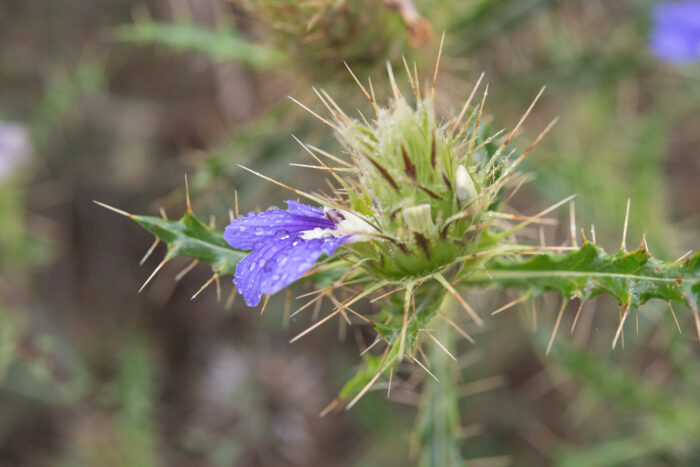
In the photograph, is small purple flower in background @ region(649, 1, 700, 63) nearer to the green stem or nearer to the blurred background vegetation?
the blurred background vegetation

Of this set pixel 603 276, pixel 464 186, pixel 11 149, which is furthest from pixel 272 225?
pixel 11 149

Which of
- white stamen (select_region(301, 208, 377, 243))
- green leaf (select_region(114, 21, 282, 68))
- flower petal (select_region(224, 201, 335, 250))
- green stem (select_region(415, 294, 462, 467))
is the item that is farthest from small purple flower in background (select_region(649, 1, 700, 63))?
flower petal (select_region(224, 201, 335, 250))

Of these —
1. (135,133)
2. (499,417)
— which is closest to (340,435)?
(499,417)

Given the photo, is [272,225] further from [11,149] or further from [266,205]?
[11,149]

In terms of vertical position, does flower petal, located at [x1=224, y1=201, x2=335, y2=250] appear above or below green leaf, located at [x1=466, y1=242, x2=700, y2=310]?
below

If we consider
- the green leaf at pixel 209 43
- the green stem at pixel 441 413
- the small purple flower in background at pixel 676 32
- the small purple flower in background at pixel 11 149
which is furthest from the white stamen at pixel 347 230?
the small purple flower in background at pixel 11 149

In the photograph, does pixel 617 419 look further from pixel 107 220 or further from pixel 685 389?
pixel 107 220
